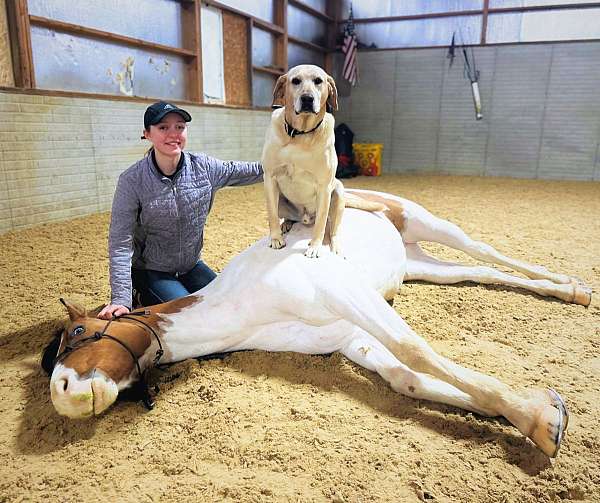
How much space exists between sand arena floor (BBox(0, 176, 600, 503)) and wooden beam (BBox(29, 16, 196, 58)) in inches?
143

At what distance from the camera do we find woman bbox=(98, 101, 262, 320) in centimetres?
219

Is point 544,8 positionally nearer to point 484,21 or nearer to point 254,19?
point 484,21

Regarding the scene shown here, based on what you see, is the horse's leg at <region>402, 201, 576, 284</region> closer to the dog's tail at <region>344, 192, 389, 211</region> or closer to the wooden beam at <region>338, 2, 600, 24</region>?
the dog's tail at <region>344, 192, 389, 211</region>

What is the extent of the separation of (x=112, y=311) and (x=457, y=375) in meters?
1.33

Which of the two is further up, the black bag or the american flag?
the american flag

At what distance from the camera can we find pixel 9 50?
4.70m

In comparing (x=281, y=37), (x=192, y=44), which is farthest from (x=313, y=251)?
(x=281, y=37)

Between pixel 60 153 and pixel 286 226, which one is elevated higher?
pixel 60 153

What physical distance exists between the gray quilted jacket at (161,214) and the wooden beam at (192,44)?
5428mm

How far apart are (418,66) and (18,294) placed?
1062 cm

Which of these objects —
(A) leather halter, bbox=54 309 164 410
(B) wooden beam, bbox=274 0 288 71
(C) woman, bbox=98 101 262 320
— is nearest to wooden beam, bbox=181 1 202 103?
(B) wooden beam, bbox=274 0 288 71

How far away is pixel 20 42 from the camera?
4703 mm

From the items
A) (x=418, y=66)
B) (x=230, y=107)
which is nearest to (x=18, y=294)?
(x=230, y=107)

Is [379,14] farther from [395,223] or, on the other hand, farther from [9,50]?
[395,223]
